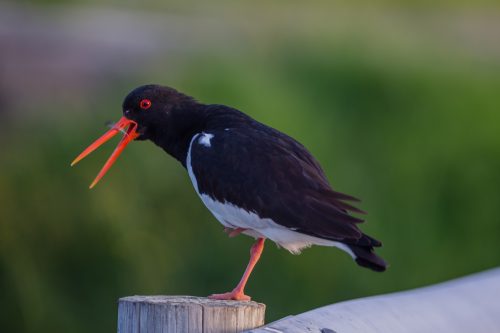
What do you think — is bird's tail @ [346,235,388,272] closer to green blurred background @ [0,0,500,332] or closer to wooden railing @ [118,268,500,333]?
wooden railing @ [118,268,500,333]

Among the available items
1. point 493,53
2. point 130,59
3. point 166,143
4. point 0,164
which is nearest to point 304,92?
point 0,164

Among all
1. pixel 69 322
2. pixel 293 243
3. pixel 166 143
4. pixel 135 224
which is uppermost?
pixel 166 143

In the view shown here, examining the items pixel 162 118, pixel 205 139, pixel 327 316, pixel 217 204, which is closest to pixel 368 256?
pixel 327 316

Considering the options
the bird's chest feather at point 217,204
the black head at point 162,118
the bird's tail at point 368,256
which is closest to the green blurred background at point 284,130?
the black head at point 162,118

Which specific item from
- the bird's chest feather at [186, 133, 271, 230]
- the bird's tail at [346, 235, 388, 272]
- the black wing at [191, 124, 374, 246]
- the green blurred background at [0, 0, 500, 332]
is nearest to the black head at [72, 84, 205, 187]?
the bird's chest feather at [186, 133, 271, 230]

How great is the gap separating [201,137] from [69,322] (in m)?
4.08

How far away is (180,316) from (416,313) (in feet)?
3.68

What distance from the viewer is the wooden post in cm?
Result: 395

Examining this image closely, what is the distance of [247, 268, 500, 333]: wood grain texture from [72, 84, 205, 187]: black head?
1.64m

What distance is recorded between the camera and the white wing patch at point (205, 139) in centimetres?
543

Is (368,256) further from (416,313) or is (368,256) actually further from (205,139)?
(205,139)

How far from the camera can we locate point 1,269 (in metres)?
9.24

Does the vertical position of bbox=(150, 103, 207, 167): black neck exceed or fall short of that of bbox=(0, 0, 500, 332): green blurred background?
it exceeds it

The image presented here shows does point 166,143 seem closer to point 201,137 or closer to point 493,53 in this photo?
point 201,137
